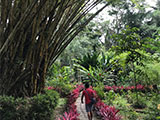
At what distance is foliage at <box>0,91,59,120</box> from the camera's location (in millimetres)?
2244

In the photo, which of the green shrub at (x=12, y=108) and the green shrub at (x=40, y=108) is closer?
the green shrub at (x=12, y=108)

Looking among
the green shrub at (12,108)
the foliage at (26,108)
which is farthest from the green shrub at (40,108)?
the green shrub at (12,108)

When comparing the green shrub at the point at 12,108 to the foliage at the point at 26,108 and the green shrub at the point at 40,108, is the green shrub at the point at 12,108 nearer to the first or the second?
the foliage at the point at 26,108

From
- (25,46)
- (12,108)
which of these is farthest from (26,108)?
(25,46)

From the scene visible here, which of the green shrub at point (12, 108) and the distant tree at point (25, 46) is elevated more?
the distant tree at point (25, 46)

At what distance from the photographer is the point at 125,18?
1535 cm

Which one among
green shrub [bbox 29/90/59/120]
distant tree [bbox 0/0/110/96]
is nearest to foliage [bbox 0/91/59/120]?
green shrub [bbox 29/90/59/120]

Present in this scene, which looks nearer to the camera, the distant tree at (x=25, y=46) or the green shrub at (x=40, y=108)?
the distant tree at (x=25, y=46)

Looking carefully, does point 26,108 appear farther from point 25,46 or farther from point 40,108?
point 25,46

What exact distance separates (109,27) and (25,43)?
15304 mm

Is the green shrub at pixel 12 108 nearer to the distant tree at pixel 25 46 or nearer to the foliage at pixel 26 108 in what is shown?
the foliage at pixel 26 108

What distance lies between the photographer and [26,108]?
236cm

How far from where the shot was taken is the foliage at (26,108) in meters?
2.24

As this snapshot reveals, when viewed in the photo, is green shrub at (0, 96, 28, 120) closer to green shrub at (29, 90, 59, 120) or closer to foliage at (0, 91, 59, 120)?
foliage at (0, 91, 59, 120)
